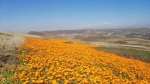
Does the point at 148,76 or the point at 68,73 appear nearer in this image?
the point at 68,73

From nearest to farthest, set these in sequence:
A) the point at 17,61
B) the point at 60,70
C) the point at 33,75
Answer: the point at 33,75 < the point at 60,70 < the point at 17,61

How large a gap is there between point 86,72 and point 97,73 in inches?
21.1

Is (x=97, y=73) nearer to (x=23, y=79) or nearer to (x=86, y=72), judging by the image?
(x=86, y=72)

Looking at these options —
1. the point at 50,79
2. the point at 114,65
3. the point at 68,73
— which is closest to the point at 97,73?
the point at 68,73

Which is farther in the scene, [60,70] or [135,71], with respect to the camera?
[135,71]

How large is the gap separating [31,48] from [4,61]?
9.55 feet

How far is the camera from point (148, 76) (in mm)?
10828

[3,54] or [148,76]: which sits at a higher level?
[3,54]

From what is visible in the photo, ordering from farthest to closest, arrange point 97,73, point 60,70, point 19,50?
point 19,50 → point 97,73 → point 60,70

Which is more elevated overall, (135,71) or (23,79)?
(23,79)

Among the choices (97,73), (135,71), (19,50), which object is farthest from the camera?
(19,50)

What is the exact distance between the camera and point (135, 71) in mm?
11758

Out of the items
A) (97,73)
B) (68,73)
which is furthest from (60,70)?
(97,73)

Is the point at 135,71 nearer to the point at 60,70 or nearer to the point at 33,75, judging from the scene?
the point at 60,70
